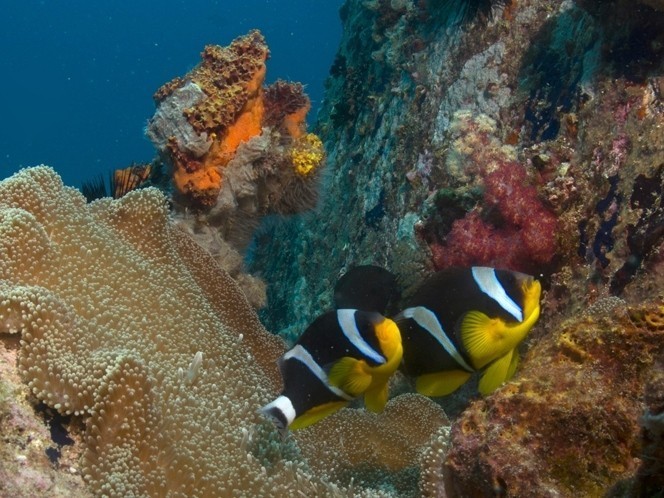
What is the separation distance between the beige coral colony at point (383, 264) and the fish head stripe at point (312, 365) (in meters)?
0.14

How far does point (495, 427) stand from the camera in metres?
1.97

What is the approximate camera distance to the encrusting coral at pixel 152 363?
2.41m

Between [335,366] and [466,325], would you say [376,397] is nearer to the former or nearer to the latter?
[335,366]

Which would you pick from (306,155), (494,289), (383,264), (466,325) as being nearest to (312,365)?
(466,325)

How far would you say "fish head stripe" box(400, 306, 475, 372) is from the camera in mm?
2762

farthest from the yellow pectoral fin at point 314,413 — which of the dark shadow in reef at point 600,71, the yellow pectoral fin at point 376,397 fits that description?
the dark shadow in reef at point 600,71

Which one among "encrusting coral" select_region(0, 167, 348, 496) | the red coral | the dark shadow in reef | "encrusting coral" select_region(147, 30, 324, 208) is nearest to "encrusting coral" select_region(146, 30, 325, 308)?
"encrusting coral" select_region(147, 30, 324, 208)

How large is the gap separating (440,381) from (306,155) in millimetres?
2748

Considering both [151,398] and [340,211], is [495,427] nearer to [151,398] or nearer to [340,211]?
[151,398]

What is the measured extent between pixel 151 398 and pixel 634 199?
112 inches

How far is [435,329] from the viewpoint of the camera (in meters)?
2.79

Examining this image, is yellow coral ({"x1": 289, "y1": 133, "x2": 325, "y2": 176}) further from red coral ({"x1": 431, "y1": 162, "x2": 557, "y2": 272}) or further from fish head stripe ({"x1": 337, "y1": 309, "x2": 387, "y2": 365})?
fish head stripe ({"x1": 337, "y1": 309, "x2": 387, "y2": 365})

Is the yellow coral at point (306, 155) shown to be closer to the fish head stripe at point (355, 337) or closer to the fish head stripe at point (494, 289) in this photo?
the fish head stripe at point (494, 289)

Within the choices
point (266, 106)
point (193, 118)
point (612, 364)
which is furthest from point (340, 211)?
point (612, 364)
